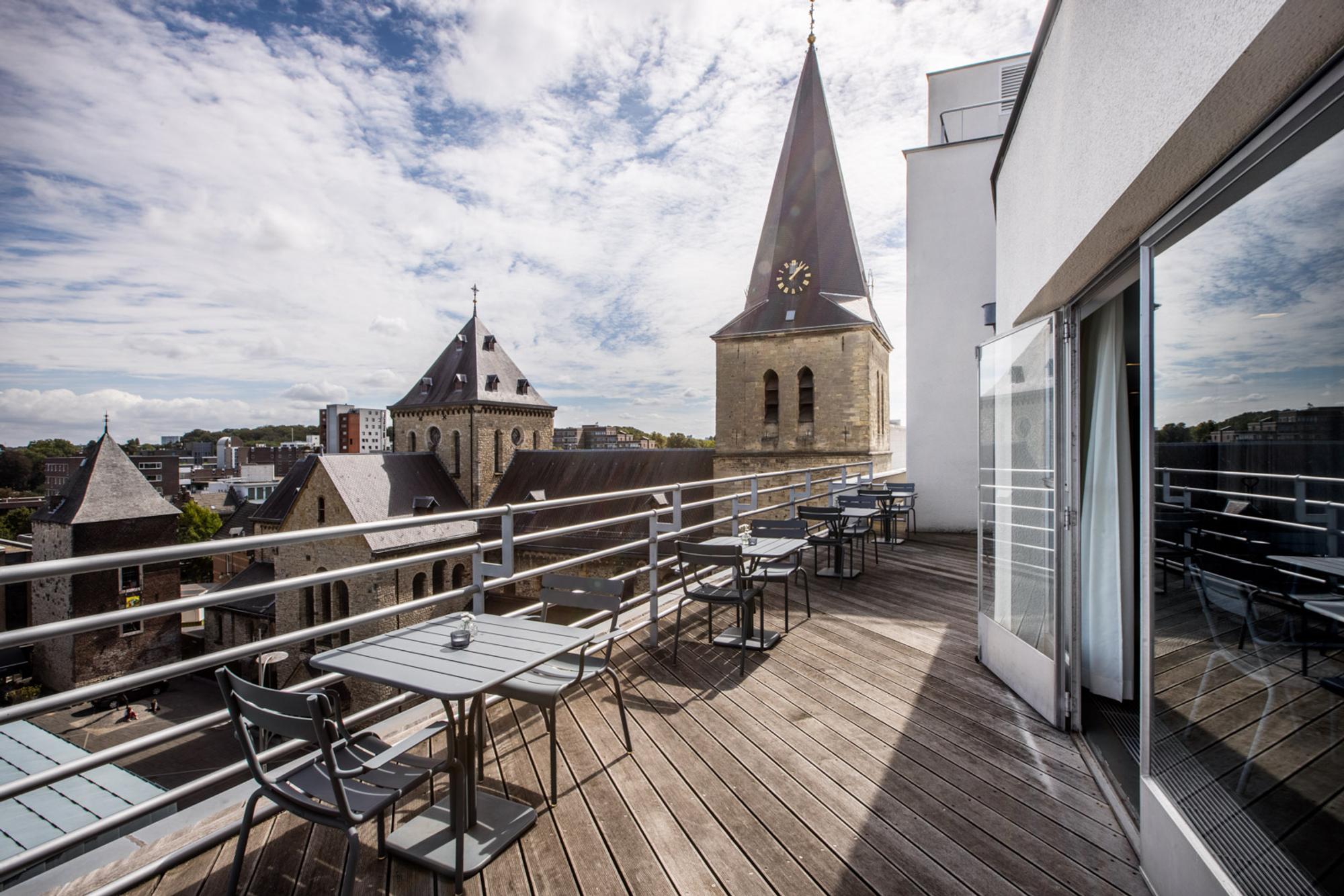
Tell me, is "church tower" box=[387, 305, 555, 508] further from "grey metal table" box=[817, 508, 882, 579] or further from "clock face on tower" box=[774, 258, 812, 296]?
"grey metal table" box=[817, 508, 882, 579]

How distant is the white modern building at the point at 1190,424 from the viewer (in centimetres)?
113

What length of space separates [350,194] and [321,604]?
47.4 feet

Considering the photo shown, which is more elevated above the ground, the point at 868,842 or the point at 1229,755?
the point at 1229,755

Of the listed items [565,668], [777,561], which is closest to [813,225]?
[777,561]

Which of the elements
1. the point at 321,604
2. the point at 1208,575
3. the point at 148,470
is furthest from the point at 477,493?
the point at 148,470

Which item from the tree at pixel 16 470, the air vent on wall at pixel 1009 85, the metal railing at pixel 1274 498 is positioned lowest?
the tree at pixel 16 470

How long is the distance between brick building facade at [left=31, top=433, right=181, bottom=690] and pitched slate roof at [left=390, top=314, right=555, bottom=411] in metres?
11.0

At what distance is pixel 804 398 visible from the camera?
62.3 ft

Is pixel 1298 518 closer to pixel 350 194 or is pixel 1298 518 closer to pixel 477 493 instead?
pixel 350 194

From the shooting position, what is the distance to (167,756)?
16.7 meters

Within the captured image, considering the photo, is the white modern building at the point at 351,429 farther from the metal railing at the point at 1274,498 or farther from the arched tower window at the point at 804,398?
the metal railing at the point at 1274,498

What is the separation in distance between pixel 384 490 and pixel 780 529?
22.7 meters

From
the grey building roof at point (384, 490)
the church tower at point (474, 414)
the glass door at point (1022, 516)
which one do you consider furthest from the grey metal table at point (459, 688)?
the church tower at point (474, 414)

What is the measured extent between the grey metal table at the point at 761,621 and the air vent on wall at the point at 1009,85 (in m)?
8.57
